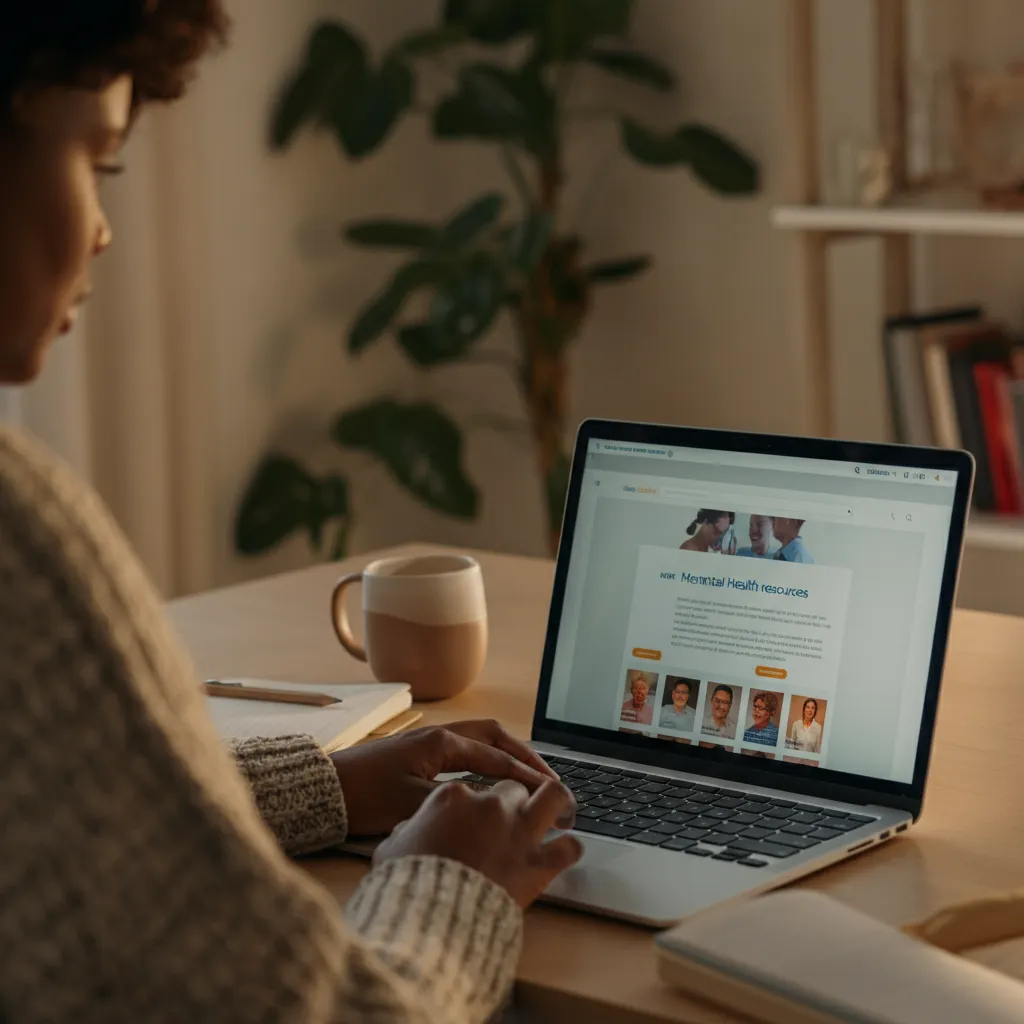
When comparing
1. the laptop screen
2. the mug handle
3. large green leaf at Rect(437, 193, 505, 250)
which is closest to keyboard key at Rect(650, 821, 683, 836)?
the laptop screen

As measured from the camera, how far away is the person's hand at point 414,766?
106cm

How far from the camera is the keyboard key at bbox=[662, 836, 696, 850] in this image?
988 millimetres

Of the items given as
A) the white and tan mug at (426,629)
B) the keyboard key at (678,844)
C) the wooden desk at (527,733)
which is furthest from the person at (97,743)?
the white and tan mug at (426,629)

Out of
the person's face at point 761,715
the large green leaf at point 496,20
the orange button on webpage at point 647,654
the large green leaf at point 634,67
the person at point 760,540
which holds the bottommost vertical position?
the person's face at point 761,715

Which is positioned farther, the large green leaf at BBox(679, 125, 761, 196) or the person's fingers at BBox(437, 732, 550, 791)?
the large green leaf at BBox(679, 125, 761, 196)

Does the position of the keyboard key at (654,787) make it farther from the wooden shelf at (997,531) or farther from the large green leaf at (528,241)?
the large green leaf at (528,241)

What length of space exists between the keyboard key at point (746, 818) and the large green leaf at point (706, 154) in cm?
199

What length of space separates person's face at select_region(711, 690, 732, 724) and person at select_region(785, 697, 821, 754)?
49 mm

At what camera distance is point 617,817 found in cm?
104

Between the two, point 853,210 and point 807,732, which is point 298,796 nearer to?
point 807,732

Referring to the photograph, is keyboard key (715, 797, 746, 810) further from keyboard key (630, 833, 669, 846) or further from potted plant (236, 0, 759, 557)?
potted plant (236, 0, 759, 557)

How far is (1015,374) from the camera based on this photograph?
102 inches

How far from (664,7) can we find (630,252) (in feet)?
1.51

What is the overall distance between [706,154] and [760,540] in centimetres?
190
